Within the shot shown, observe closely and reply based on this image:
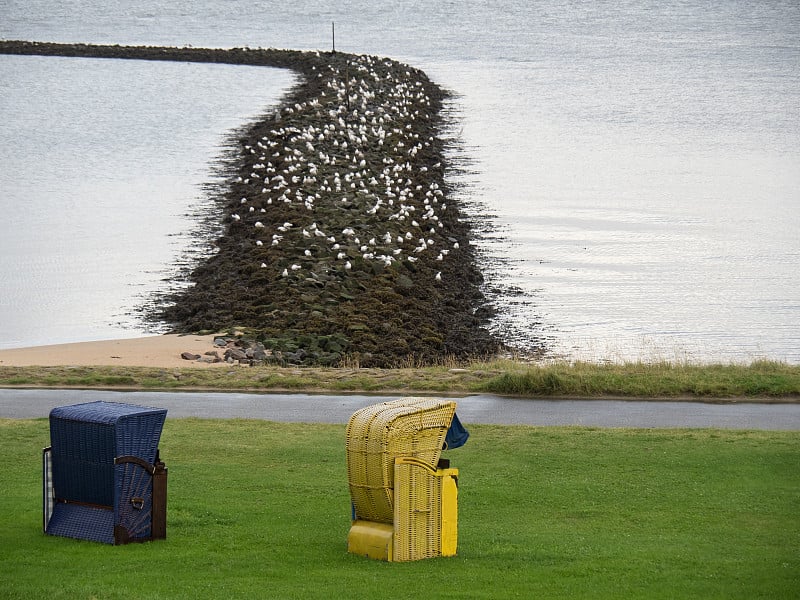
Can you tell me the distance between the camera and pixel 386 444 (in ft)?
30.5

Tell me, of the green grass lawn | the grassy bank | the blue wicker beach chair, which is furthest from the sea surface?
the blue wicker beach chair

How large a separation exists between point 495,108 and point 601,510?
192 feet

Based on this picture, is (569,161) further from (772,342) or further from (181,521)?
(181,521)

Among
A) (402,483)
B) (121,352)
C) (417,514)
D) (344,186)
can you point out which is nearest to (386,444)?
(402,483)

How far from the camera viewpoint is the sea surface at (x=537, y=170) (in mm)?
31469

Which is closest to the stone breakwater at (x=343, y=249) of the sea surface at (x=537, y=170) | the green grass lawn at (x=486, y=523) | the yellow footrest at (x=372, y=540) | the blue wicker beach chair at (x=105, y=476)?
the sea surface at (x=537, y=170)

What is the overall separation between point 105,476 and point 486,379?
1092 centimetres

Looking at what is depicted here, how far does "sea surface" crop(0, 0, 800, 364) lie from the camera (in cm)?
3147

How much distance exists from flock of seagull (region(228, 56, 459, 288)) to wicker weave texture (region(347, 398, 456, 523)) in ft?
73.3

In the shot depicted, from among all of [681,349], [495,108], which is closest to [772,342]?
[681,349]

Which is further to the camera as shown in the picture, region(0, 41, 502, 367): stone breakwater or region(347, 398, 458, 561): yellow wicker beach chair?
region(0, 41, 502, 367): stone breakwater

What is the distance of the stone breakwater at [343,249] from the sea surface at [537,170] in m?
1.37

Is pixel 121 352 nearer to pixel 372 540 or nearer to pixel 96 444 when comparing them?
pixel 96 444

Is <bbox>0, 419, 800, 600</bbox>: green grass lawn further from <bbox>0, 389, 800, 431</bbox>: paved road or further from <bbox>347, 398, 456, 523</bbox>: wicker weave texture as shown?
<bbox>0, 389, 800, 431</bbox>: paved road
